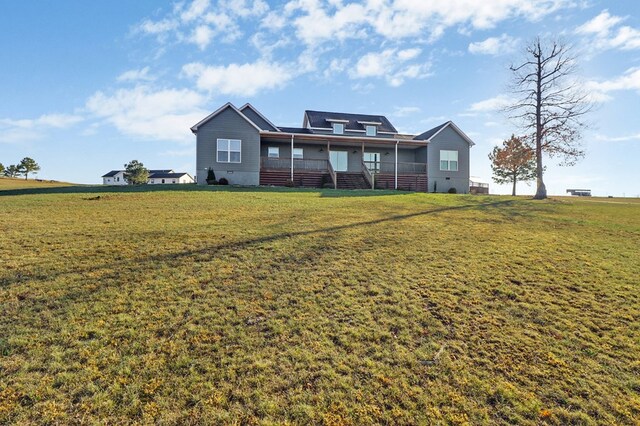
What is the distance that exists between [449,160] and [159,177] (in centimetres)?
7661

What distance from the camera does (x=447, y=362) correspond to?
3969 millimetres

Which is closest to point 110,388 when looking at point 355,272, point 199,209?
point 355,272

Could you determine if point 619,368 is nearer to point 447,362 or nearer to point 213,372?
point 447,362

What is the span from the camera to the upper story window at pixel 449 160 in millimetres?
28141

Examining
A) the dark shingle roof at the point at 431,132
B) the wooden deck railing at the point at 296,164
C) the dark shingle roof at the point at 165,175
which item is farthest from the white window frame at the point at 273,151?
the dark shingle roof at the point at 165,175

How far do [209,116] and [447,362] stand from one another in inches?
893

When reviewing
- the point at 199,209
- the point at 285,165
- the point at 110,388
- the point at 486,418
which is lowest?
the point at 486,418

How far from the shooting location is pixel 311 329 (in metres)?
4.48

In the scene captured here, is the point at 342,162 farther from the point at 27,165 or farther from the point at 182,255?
the point at 27,165

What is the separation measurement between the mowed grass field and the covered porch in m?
16.6

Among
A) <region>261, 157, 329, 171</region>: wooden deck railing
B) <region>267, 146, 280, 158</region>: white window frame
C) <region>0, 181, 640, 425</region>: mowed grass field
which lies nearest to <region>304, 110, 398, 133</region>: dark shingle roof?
<region>267, 146, 280, 158</region>: white window frame

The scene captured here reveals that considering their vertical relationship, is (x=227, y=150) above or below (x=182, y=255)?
above

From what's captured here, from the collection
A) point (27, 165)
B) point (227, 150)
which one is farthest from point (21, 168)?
point (227, 150)

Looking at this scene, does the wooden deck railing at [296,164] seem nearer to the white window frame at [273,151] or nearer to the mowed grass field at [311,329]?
the white window frame at [273,151]
